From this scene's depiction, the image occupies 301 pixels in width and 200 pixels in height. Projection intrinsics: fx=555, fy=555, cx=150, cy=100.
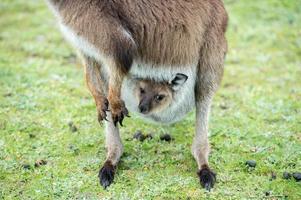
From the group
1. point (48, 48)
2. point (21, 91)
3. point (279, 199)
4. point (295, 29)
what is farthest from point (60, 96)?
point (295, 29)

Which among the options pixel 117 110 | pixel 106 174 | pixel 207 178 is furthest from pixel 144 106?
pixel 207 178

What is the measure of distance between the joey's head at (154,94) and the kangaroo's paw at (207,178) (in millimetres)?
702

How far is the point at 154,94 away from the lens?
199 inches

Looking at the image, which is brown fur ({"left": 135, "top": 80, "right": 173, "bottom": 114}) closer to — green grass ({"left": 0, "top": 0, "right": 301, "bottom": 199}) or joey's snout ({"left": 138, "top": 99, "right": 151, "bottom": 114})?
joey's snout ({"left": 138, "top": 99, "right": 151, "bottom": 114})

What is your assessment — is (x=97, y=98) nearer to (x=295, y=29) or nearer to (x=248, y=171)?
(x=248, y=171)

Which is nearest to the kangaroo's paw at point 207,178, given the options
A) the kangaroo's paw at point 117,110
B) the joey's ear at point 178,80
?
the joey's ear at point 178,80

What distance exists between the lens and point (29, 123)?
5.86 m

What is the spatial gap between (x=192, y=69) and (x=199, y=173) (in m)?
0.92

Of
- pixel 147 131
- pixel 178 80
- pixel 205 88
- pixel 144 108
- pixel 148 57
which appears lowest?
pixel 147 131

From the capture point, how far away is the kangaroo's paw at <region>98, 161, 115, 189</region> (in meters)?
4.73

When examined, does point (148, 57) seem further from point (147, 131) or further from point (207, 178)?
point (147, 131)

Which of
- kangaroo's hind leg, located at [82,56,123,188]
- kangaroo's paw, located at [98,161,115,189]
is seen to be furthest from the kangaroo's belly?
kangaroo's paw, located at [98,161,115,189]

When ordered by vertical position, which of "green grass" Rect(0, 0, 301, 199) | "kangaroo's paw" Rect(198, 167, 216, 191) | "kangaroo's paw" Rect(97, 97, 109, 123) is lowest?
"green grass" Rect(0, 0, 301, 199)

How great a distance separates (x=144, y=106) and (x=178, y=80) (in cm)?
40
